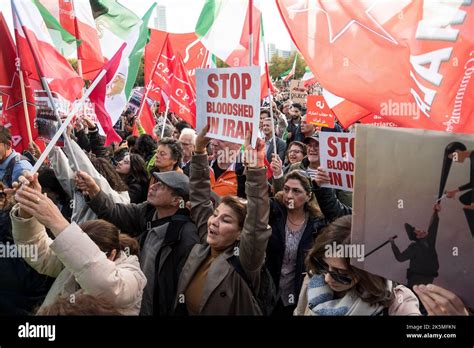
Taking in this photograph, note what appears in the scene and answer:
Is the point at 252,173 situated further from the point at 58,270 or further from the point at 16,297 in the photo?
the point at 16,297

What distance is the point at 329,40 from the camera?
375 cm

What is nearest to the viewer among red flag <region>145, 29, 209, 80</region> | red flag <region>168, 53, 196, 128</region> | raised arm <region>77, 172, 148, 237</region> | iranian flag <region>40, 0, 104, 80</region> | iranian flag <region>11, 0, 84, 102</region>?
raised arm <region>77, 172, 148, 237</region>

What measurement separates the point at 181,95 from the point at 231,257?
4666 millimetres

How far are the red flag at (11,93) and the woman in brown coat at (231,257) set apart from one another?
2.14 meters

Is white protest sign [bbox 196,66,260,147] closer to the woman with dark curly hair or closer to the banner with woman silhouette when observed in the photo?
the banner with woman silhouette

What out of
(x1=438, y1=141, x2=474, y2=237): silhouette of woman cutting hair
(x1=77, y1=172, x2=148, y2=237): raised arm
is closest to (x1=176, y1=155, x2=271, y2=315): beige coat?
(x1=77, y1=172, x2=148, y2=237): raised arm

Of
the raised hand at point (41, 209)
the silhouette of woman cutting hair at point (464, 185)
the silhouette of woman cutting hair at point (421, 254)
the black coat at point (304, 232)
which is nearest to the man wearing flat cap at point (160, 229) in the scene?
the black coat at point (304, 232)

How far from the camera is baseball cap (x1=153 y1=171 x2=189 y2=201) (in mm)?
3432

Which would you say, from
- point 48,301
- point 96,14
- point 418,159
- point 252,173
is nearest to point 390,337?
point 418,159

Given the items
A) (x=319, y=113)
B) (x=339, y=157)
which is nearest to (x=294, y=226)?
(x=339, y=157)

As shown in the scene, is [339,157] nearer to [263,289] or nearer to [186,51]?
[263,289]

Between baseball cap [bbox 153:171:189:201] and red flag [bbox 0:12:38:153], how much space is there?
1.46m

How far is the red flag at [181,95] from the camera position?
7.15m

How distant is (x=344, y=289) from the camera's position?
2338mm
